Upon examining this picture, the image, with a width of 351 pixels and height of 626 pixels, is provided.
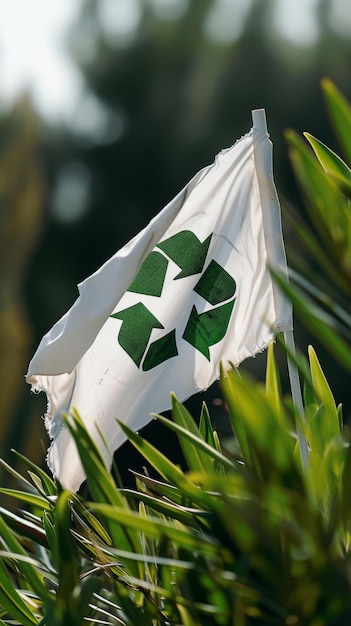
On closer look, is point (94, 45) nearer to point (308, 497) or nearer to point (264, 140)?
point (264, 140)

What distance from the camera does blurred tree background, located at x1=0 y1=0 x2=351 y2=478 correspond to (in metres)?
12.1

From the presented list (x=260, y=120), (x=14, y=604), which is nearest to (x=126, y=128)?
(x=260, y=120)

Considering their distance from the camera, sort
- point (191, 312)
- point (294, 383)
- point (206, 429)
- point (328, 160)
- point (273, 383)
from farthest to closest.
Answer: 1. point (191, 312)
2. point (206, 429)
3. point (294, 383)
4. point (273, 383)
5. point (328, 160)

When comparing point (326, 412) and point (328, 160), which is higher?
point (328, 160)

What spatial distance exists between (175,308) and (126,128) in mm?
10348

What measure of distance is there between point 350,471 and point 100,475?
53 centimetres

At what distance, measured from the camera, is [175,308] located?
2510mm

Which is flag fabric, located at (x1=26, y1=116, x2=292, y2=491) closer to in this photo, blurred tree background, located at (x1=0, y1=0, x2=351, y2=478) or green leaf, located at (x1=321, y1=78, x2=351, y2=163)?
green leaf, located at (x1=321, y1=78, x2=351, y2=163)

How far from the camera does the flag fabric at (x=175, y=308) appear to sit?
7.86 feet

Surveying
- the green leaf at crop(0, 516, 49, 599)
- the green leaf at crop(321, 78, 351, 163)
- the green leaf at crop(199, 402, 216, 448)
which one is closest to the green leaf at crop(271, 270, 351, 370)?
the green leaf at crop(321, 78, 351, 163)

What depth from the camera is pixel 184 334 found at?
248 centimetres

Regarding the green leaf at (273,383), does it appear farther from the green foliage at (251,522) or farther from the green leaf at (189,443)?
the green leaf at (189,443)

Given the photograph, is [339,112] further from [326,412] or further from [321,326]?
[326,412]

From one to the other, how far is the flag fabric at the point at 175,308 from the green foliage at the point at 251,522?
391 millimetres
